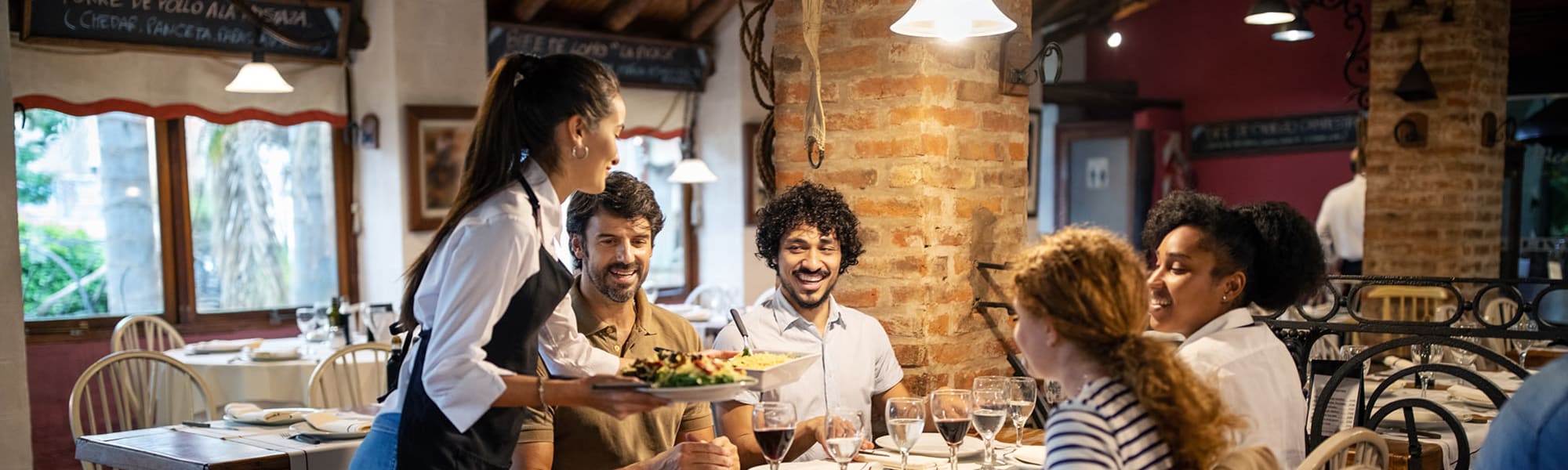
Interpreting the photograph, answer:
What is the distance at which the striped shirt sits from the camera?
5.13ft

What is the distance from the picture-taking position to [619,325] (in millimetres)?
2746

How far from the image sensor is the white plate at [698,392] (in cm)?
190

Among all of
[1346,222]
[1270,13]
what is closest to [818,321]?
[1270,13]

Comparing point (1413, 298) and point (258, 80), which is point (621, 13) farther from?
point (1413, 298)

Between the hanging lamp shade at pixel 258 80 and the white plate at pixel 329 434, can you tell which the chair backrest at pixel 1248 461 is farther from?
the hanging lamp shade at pixel 258 80

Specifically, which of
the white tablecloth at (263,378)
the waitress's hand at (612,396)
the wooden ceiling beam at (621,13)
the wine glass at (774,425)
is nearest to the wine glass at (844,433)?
the wine glass at (774,425)

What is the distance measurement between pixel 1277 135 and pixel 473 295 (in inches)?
371

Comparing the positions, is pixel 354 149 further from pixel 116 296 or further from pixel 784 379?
pixel 784 379

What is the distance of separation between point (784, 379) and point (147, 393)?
406cm

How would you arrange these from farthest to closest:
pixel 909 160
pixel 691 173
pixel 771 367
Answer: pixel 691 173
pixel 909 160
pixel 771 367

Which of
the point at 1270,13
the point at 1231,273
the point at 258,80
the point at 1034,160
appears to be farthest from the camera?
the point at 1034,160

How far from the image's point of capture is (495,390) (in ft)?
6.12

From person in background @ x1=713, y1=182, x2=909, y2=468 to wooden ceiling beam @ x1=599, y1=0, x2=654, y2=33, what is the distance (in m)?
4.82

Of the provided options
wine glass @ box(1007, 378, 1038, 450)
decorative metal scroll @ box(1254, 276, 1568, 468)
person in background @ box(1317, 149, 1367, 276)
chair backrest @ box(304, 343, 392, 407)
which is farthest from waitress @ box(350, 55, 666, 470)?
person in background @ box(1317, 149, 1367, 276)
